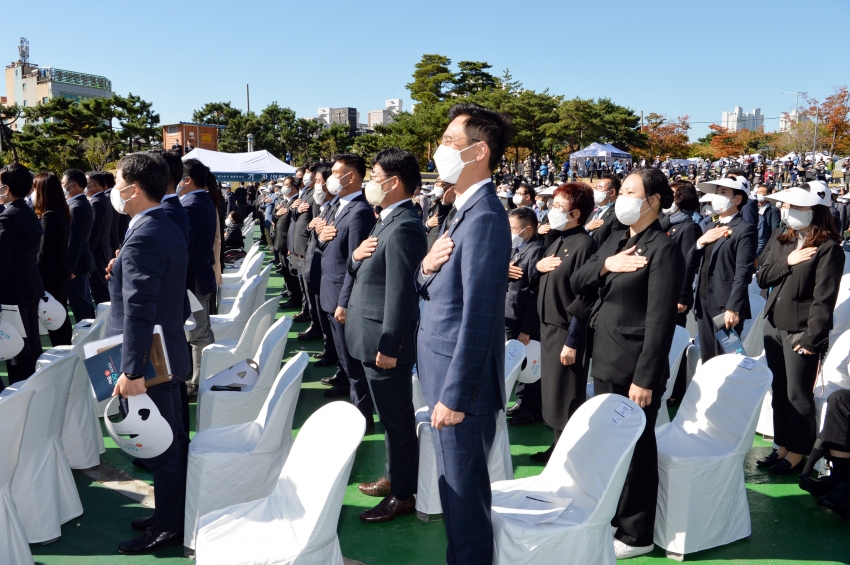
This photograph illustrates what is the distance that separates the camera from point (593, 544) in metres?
2.33

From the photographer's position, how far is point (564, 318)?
3.83 metres

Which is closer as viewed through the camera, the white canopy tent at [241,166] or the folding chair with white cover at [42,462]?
the folding chair with white cover at [42,462]

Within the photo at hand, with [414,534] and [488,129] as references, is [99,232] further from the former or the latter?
[488,129]

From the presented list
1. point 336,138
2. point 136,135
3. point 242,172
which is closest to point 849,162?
point 242,172

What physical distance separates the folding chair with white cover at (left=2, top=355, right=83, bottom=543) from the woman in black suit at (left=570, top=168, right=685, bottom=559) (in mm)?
2547

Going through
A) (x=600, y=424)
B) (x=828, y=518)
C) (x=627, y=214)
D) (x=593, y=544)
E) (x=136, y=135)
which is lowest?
(x=828, y=518)

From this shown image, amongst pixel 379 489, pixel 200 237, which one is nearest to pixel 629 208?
pixel 379 489

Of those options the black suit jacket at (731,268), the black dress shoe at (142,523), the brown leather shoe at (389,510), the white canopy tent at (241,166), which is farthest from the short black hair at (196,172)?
the white canopy tent at (241,166)

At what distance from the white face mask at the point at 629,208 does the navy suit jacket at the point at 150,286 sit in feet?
6.52

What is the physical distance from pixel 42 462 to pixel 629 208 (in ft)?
9.68

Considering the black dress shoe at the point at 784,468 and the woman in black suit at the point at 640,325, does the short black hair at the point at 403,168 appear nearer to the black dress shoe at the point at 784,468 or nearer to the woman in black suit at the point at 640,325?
the woman in black suit at the point at 640,325

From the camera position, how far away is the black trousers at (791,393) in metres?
3.66

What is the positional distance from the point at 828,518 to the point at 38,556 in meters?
3.80

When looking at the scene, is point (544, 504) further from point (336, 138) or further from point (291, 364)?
point (336, 138)
